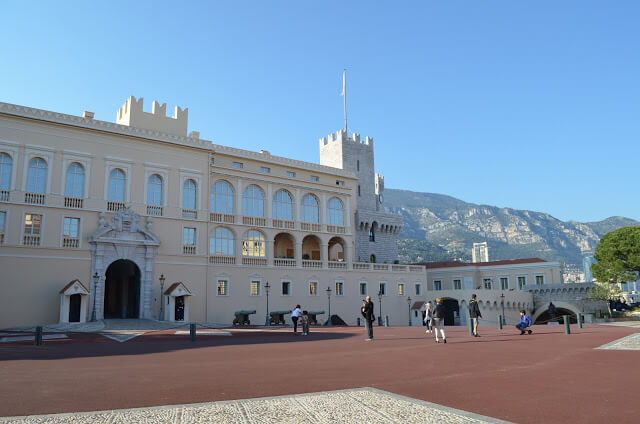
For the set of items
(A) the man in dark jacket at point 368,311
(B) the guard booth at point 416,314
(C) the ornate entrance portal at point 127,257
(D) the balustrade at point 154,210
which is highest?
(D) the balustrade at point 154,210

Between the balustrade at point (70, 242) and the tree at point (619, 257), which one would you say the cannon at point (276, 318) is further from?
the tree at point (619, 257)

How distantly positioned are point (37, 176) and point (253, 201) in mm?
18565

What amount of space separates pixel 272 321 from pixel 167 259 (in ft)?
34.7

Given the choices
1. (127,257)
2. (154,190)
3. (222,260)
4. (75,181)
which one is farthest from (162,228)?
(75,181)

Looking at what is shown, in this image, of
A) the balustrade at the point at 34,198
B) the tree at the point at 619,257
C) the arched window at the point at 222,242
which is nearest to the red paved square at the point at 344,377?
the balustrade at the point at 34,198

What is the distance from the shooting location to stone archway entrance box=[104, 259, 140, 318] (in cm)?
4271

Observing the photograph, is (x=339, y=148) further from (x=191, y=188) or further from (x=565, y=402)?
(x=565, y=402)

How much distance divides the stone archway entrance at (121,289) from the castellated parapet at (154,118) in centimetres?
1221

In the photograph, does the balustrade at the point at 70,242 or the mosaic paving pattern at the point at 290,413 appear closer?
the mosaic paving pattern at the point at 290,413

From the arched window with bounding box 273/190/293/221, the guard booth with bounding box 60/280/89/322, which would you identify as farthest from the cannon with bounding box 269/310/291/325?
the guard booth with bounding box 60/280/89/322

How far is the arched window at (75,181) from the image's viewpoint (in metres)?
39.1

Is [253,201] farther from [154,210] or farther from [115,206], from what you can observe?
[115,206]

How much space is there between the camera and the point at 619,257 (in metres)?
70.1

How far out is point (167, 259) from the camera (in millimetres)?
42281
